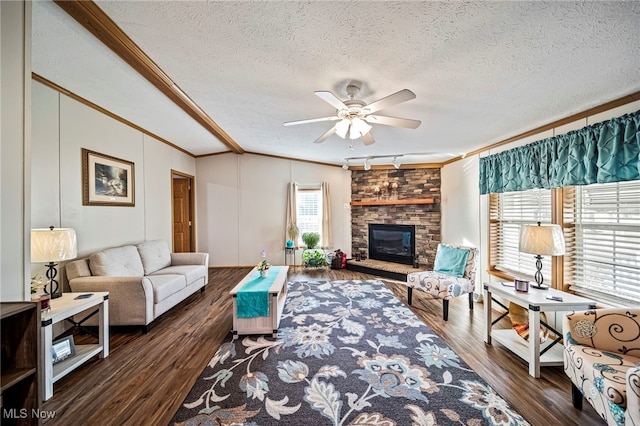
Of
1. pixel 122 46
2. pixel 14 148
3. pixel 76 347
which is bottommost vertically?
pixel 76 347

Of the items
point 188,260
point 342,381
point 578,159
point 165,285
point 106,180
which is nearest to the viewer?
point 342,381

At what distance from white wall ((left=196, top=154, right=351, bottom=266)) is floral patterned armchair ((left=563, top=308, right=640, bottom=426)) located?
5044 mm

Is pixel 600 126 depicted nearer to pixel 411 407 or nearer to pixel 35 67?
pixel 411 407

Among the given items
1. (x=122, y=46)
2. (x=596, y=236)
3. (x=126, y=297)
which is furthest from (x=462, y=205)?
(x=126, y=297)

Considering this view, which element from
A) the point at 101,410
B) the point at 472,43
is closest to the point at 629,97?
the point at 472,43

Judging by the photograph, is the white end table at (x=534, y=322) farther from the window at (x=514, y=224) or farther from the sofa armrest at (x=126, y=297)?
the sofa armrest at (x=126, y=297)

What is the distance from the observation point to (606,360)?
63.2 inches

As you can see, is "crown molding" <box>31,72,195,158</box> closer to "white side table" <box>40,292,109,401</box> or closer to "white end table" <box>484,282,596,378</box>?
"white side table" <box>40,292,109,401</box>

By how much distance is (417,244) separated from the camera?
17.7 feet

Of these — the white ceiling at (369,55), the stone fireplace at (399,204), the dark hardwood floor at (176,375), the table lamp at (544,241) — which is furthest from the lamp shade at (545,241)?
the stone fireplace at (399,204)

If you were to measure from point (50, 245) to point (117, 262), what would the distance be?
3.55 ft

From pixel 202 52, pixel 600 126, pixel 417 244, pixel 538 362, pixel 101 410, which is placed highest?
pixel 202 52

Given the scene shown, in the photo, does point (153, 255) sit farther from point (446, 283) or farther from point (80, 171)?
point (446, 283)

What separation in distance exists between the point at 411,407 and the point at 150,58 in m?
3.36
